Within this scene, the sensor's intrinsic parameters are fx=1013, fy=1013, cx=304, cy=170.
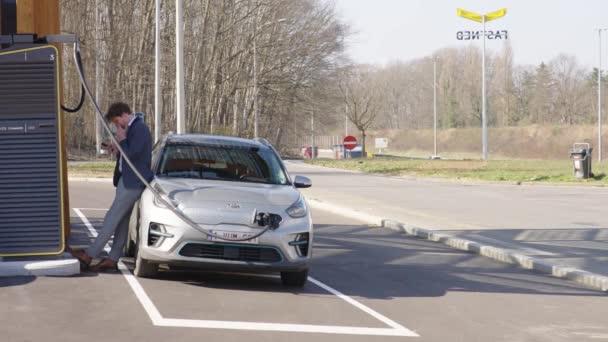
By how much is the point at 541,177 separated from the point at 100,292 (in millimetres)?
30210

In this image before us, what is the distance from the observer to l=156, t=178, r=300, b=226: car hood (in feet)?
33.0

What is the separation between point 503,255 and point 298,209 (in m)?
4.63

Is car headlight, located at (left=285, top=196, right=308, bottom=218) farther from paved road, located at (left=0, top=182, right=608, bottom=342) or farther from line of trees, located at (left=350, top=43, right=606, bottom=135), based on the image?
line of trees, located at (left=350, top=43, right=606, bottom=135)

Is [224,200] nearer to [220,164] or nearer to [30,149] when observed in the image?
[220,164]

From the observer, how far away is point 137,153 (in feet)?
36.5

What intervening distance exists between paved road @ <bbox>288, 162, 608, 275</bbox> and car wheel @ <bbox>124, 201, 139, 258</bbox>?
5.64 metres

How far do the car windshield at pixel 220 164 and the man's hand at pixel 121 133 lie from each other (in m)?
0.53

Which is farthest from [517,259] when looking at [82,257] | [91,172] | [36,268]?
[91,172]

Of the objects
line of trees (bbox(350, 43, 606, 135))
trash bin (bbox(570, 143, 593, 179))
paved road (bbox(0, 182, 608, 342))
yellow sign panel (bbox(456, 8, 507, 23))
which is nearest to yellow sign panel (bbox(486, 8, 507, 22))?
yellow sign panel (bbox(456, 8, 507, 23))

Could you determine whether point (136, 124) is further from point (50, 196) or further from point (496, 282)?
point (496, 282)

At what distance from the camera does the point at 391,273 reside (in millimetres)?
12406

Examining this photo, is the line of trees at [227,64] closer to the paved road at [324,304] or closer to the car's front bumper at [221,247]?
the paved road at [324,304]

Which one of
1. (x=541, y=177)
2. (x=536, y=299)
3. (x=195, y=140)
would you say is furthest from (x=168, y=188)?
(x=541, y=177)

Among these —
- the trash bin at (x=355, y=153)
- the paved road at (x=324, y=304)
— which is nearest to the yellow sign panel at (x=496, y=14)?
the trash bin at (x=355, y=153)
